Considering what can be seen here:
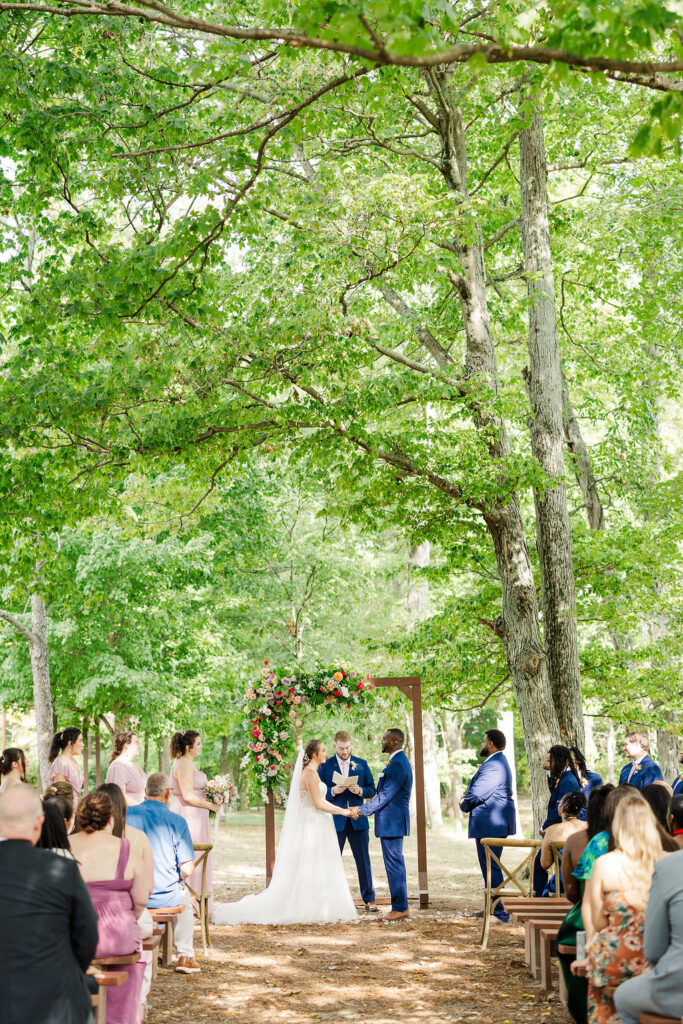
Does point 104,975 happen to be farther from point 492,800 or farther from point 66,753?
point 492,800

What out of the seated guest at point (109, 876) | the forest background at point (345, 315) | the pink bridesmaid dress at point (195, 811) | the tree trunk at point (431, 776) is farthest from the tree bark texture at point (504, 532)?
the tree trunk at point (431, 776)

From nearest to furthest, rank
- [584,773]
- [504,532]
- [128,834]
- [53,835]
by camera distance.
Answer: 1. [53,835]
2. [128,834]
3. [584,773]
4. [504,532]

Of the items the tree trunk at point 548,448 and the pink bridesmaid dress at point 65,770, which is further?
the tree trunk at point 548,448

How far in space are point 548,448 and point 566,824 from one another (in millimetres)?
6430

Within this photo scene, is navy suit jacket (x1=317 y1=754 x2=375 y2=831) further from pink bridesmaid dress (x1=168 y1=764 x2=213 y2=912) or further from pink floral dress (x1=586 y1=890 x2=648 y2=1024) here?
pink floral dress (x1=586 y1=890 x2=648 y2=1024)

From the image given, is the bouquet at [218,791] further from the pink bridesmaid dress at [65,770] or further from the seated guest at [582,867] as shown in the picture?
the seated guest at [582,867]

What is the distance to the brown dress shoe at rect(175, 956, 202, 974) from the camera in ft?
27.6

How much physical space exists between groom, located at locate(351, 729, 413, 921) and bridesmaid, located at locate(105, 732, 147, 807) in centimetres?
314

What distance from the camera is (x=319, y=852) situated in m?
11.1

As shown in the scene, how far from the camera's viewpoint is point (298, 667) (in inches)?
499

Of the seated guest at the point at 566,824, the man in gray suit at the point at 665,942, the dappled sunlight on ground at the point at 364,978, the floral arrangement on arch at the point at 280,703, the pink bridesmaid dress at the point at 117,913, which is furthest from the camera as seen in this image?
the floral arrangement on arch at the point at 280,703

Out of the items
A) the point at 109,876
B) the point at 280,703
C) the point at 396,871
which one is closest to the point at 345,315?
the point at 280,703

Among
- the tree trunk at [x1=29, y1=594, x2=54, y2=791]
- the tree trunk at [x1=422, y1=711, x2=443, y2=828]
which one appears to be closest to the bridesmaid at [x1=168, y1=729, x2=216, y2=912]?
the tree trunk at [x1=29, y1=594, x2=54, y2=791]

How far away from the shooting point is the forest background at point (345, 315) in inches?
342
